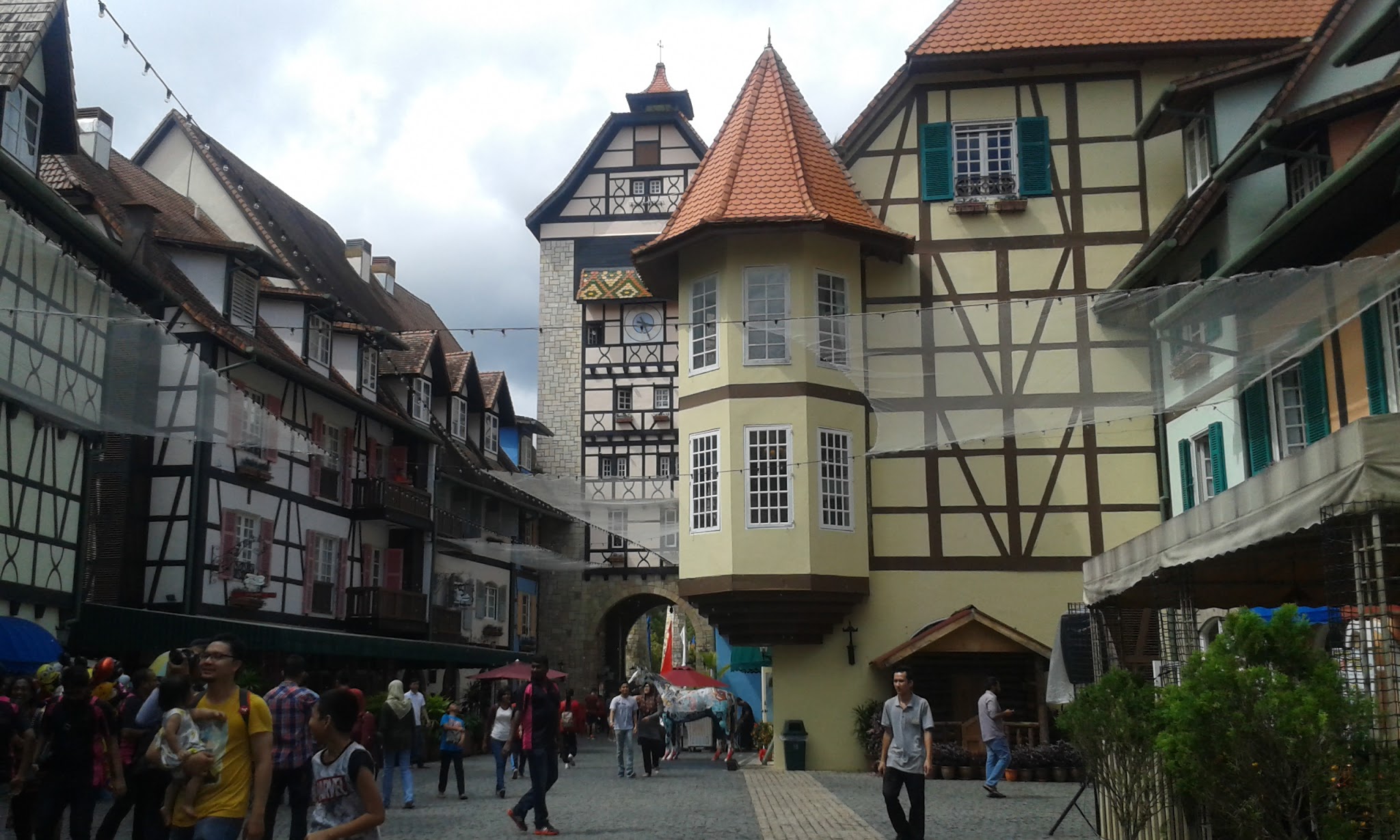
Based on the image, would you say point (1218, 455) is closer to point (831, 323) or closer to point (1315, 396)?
point (1315, 396)

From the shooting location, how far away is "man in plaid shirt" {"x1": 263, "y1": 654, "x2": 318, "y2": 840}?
10.0 meters

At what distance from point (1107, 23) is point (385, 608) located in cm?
1995

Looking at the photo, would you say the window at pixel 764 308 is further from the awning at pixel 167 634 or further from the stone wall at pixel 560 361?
the stone wall at pixel 560 361

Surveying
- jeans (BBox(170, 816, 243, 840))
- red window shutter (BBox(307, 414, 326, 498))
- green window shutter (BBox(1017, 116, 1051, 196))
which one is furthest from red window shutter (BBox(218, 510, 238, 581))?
jeans (BBox(170, 816, 243, 840))

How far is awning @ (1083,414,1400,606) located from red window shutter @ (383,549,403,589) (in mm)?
25077

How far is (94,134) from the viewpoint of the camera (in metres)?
30.7

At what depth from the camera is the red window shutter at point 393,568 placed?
119 ft

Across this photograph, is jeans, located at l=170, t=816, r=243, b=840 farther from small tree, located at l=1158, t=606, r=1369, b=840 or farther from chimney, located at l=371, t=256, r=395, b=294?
chimney, located at l=371, t=256, r=395, b=294

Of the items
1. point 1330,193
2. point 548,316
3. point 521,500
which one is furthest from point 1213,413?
point 548,316

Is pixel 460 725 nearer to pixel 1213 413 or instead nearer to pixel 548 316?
pixel 1213 413

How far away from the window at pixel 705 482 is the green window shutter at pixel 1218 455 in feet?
25.3

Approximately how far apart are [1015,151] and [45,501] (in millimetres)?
16608

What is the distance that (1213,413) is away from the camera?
68.9 ft

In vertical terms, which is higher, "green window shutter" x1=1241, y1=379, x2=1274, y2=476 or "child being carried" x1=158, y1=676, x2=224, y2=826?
"green window shutter" x1=1241, y1=379, x2=1274, y2=476
